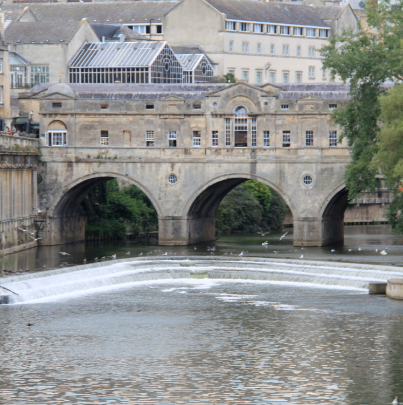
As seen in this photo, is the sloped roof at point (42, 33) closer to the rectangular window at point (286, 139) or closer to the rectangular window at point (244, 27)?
the rectangular window at point (244, 27)

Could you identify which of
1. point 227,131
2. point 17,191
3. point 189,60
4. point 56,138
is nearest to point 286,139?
point 227,131

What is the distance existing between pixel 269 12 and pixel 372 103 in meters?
60.5

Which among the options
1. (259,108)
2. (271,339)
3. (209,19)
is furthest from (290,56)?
(271,339)

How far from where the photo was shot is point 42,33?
94.4m

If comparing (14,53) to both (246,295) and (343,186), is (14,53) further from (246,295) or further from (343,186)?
(246,295)

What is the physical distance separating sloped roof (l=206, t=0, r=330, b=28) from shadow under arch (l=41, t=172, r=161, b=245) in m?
45.0

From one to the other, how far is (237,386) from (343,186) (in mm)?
34949

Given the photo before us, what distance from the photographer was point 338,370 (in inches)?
1099

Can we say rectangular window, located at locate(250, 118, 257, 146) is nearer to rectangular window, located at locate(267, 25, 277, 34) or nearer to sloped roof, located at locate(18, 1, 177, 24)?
rectangular window, located at locate(267, 25, 277, 34)

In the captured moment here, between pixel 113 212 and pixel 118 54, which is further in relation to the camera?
pixel 118 54

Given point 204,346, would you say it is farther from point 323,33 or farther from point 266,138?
point 323,33

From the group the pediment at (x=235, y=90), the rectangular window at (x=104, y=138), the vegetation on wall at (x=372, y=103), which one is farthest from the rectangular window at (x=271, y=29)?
the vegetation on wall at (x=372, y=103)

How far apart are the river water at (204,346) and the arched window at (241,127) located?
60.9 ft

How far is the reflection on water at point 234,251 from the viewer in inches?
2061
